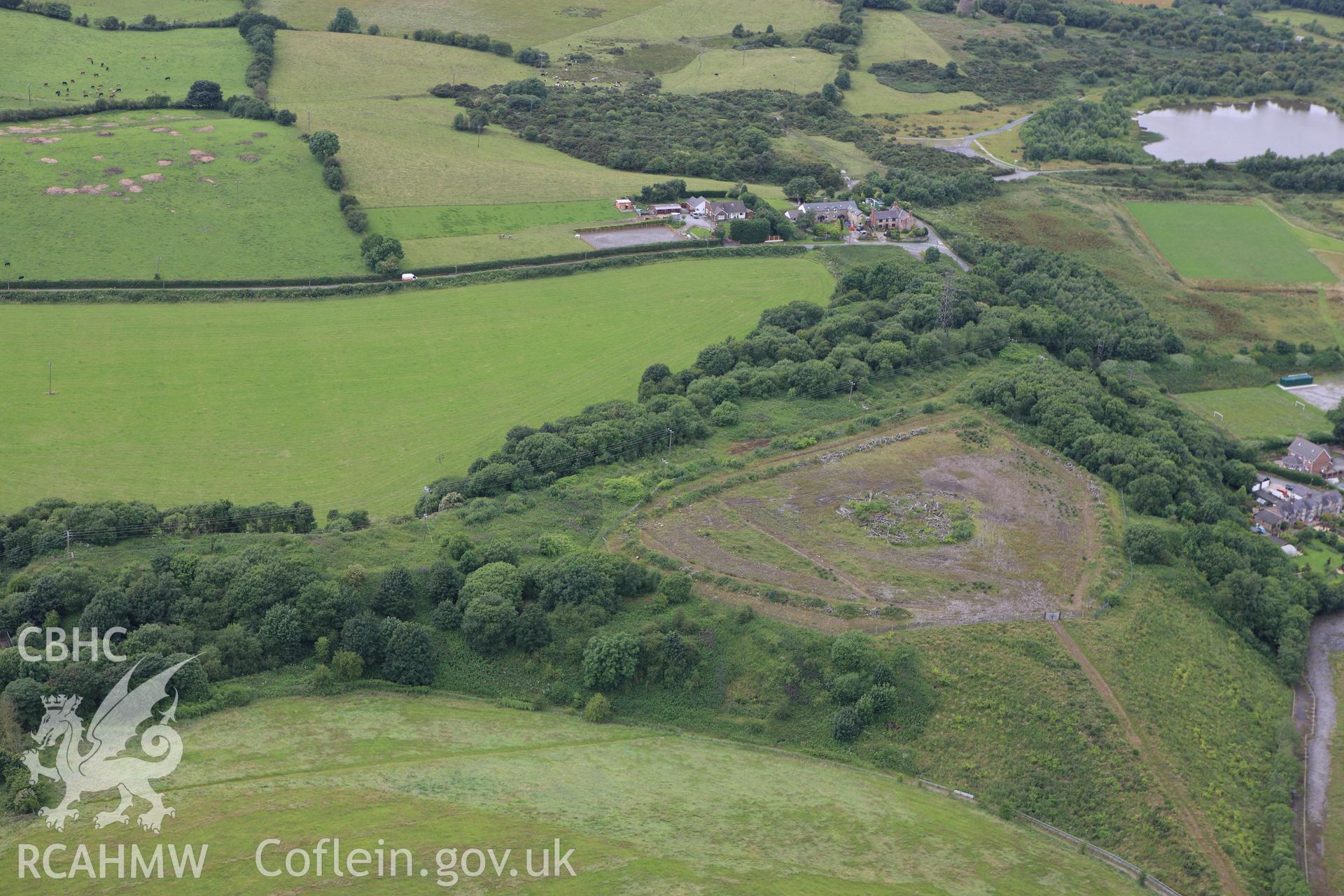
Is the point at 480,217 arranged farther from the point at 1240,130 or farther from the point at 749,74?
A: the point at 1240,130

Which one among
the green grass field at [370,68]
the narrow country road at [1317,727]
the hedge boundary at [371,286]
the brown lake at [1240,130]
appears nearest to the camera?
the narrow country road at [1317,727]

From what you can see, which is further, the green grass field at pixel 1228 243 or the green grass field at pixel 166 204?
the green grass field at pixel 1228 243

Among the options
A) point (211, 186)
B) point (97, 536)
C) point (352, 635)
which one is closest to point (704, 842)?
point (352, 635)

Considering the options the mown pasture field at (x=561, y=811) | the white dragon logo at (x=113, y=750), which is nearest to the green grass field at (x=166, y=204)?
the white dragon logo at (x=113, y=750)

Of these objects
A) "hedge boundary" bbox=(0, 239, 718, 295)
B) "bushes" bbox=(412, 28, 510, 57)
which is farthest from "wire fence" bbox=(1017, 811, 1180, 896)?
"bushes" bbox=(412, 28, 510, 57)

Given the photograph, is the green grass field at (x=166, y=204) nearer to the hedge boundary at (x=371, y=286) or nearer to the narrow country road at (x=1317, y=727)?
the hedge boundary at (x=371, y=286)

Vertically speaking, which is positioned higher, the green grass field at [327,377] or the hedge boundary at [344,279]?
the hedge boundary at [344,279]

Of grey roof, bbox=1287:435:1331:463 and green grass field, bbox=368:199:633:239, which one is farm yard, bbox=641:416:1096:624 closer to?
grey roof, bbox=1287:435:1331:463
